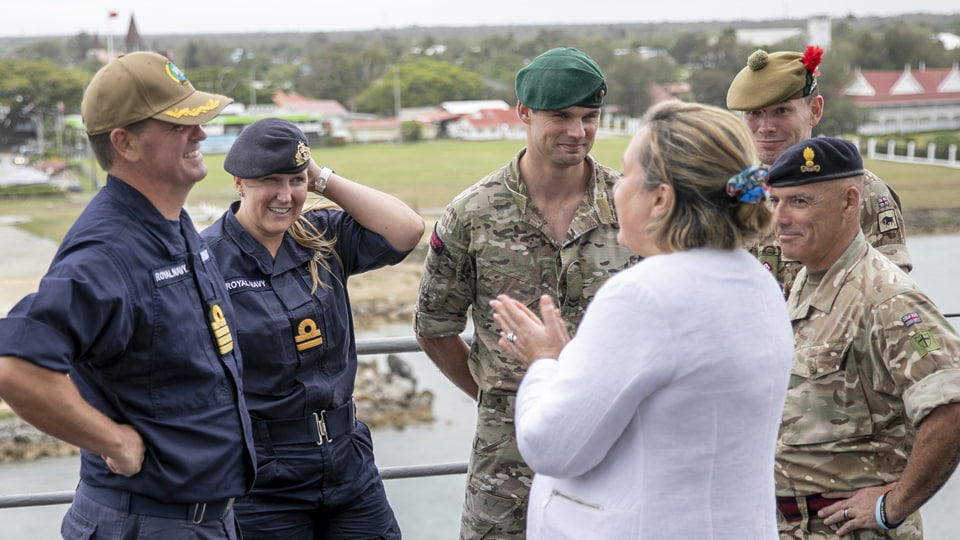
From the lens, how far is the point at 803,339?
2467mm

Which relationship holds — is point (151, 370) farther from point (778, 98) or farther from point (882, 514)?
point (778, 98)

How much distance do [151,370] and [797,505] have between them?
1.50 metres

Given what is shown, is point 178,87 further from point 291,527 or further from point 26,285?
point 26,285

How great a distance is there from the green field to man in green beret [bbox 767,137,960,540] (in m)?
46.9

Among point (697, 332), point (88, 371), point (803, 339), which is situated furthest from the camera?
point (803, 339)

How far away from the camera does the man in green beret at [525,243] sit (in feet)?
9.21

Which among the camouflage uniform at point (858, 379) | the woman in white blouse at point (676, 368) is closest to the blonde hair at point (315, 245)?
the woman in white blouse at point (676, 368)

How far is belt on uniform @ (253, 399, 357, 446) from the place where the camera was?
2689 mm

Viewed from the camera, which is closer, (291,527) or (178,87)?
(178,87)

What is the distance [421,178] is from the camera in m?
68.4

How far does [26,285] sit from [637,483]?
148ft

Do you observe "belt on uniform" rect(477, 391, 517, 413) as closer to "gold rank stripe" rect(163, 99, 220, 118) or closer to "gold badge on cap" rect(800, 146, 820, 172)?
"gold badge on cap" rect(800, 146, 820, 172)

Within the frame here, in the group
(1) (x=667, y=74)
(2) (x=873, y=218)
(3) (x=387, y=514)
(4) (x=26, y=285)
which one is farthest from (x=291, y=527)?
(1) (x=667, y=74)

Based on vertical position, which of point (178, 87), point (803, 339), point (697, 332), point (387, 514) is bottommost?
point (387, 514)
